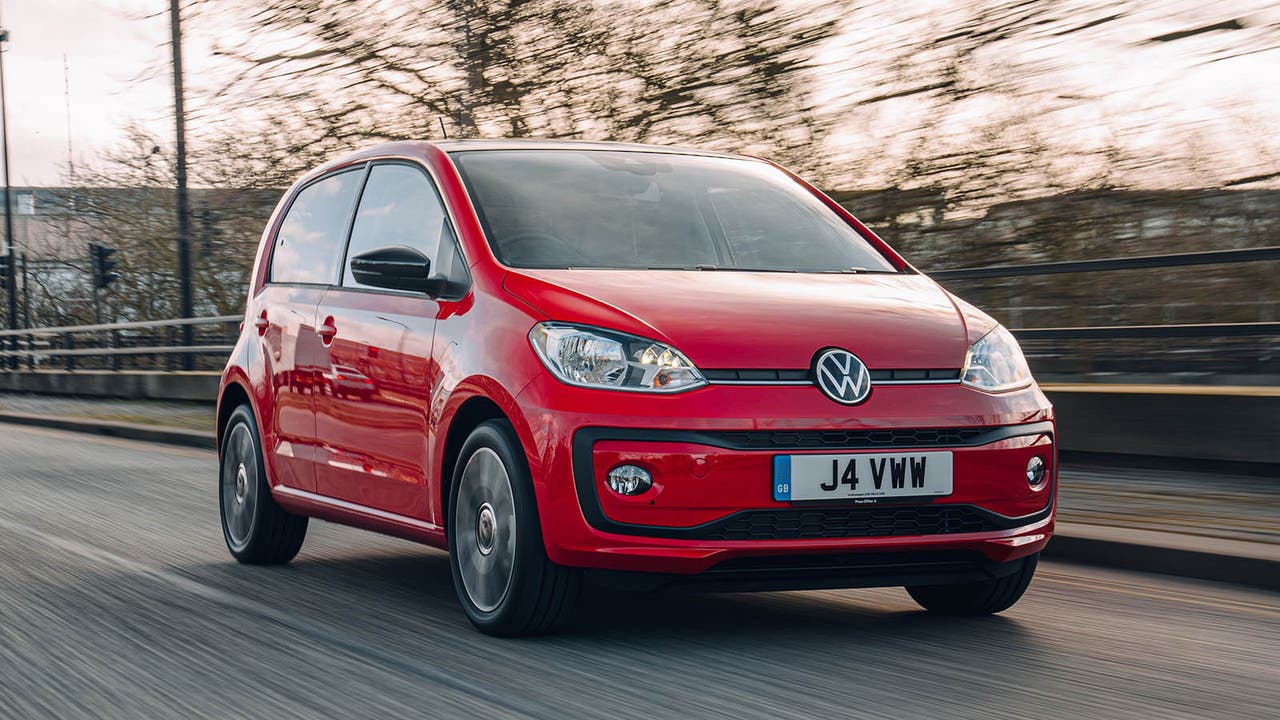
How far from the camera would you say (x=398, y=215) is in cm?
621

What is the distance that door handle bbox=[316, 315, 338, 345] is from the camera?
20.5ft

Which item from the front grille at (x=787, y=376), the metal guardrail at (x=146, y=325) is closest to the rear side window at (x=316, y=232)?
the front grille at (x=787, y=376)

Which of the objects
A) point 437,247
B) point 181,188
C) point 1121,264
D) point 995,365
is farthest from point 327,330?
point 181,188

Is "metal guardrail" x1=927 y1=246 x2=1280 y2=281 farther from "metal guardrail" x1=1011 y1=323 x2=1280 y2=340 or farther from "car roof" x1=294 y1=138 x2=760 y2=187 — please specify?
"car roof" x1=294 y1=138 x2=760 y2=187

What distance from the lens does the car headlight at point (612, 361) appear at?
4.71 meters

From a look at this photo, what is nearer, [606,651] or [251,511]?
[606,651]

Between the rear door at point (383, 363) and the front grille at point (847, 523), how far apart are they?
1255 mm

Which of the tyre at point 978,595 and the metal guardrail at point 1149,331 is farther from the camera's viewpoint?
the metal guardrail at point 1149,331

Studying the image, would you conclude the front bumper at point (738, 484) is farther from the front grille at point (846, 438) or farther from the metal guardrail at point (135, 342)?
the metal guardrail at point (135, 342)

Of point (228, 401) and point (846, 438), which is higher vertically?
point (846, 438)

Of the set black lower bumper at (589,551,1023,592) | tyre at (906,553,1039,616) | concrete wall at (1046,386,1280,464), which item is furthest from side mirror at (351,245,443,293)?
concrete wall at (1046,386,1280,464)

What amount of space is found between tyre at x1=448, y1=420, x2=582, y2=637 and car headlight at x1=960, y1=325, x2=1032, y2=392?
1.34 meters

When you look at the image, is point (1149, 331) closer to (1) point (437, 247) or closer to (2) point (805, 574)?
(1) point (437, 247)

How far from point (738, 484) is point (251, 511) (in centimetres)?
319
